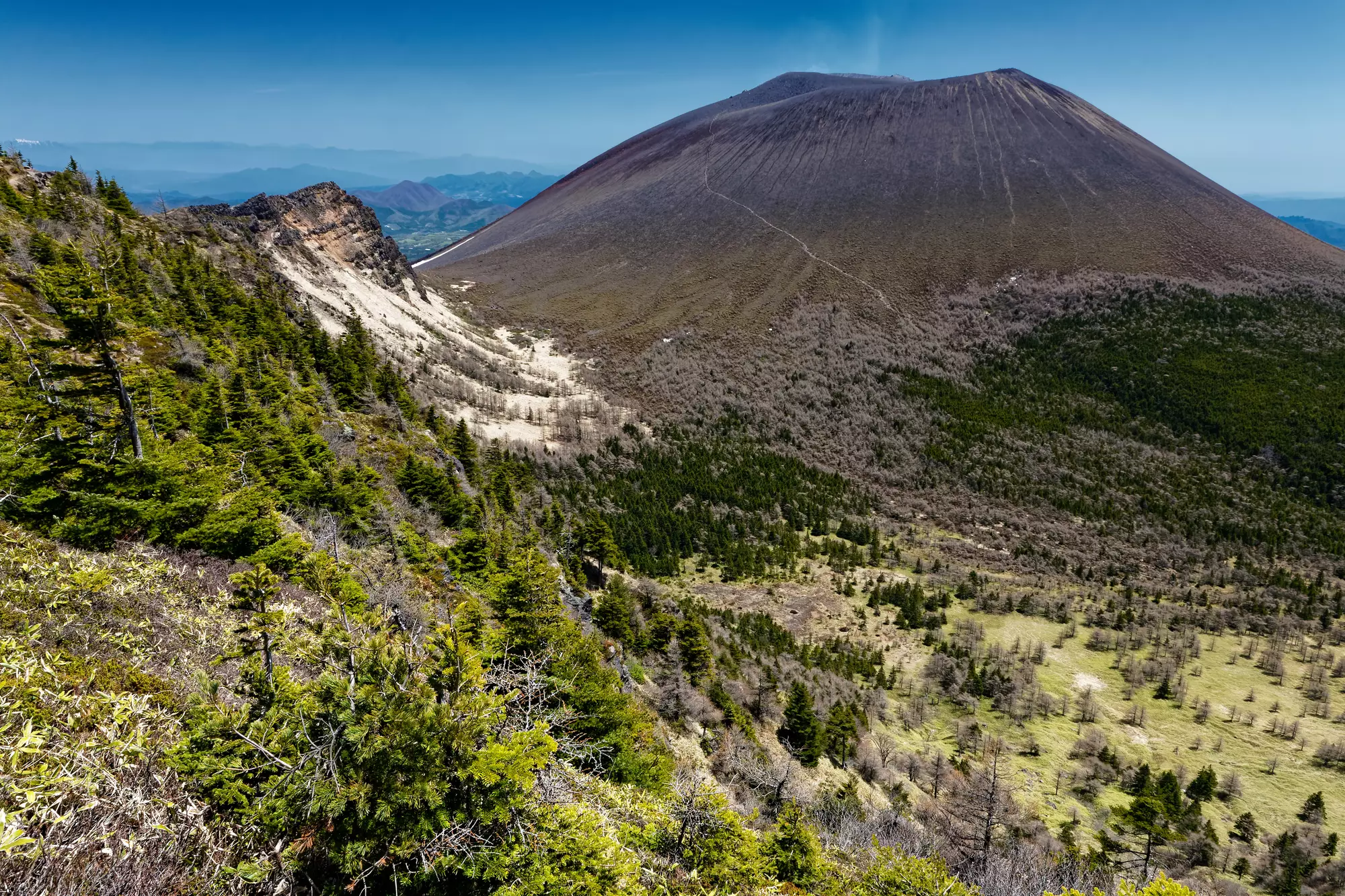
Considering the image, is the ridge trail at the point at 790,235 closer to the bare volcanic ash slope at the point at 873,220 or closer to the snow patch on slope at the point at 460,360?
the bare volcanic ash slope at the point at 873,220

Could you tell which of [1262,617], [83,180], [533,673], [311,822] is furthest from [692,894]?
[83,180]

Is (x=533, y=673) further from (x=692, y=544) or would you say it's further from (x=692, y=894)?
(x=692, y=544)

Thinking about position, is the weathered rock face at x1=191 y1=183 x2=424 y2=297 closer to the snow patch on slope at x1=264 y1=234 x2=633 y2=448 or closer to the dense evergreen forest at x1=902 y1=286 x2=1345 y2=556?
the snow patch on slope at x1=264 y1=234 x2=633 y2=448

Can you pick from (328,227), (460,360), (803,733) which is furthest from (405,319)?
(803,733)

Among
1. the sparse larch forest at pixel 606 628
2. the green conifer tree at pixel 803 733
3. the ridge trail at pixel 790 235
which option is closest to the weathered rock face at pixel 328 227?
the sparse larch forest at pixel 606 628

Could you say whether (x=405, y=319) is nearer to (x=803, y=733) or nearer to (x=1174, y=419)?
(x=803, y=733)

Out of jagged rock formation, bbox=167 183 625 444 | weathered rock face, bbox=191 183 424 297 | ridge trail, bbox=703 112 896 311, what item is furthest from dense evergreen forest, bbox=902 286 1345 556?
weathered rock face, bbox=191 183 424 297
